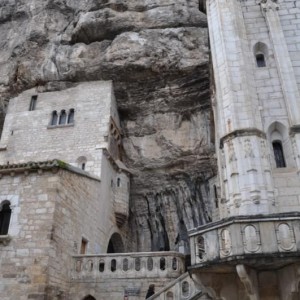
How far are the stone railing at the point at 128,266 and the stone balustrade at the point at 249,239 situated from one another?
19.0ft

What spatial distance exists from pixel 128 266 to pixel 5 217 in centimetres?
488

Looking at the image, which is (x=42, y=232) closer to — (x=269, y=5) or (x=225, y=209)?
(x=225, y=209)

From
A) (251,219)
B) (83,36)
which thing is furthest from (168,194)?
(251,219)

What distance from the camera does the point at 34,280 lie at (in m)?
12.0

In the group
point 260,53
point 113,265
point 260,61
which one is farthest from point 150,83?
point 113,265

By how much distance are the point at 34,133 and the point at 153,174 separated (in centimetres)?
732

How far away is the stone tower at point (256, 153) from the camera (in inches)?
282

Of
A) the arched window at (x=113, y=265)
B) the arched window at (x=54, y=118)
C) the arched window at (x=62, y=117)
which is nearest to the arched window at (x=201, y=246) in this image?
the arched window at (x=113, y=265)

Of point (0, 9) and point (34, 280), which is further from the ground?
point (0, 9)

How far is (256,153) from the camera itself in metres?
9.40

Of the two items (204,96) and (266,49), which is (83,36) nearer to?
(204,96)

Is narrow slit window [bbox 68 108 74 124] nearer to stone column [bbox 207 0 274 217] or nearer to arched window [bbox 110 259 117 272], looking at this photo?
arched window [bbox 110 259 117 272]

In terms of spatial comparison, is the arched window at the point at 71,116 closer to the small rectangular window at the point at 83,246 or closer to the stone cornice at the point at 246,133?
the small rectangular window at the point at 83,246

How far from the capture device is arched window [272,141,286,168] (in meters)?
9.78
